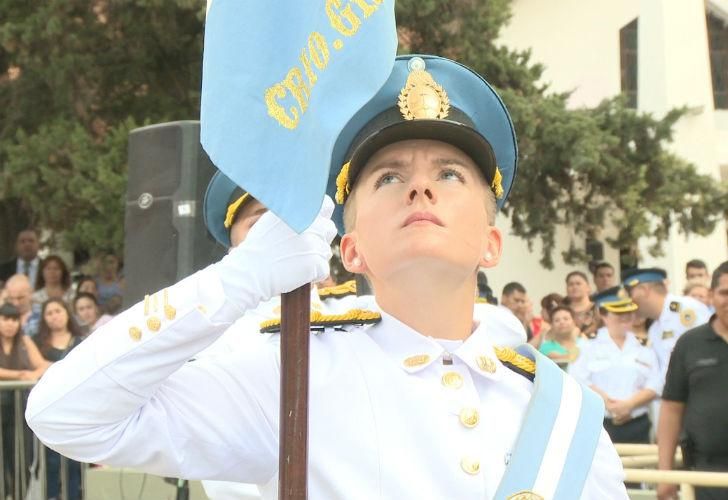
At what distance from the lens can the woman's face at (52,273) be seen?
10109 mm

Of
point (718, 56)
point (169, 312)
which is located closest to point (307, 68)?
point (169, 312)

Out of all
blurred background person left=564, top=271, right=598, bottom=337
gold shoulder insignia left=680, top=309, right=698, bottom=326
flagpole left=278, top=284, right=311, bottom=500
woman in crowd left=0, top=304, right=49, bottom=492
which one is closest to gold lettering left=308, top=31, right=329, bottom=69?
flagpole left=278, top=284, right=311, bottom=500

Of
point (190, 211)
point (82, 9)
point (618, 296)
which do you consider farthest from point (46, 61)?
point (190, 211)

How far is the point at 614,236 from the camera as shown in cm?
1452

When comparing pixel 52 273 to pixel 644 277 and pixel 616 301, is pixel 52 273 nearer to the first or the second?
pixel 616 301

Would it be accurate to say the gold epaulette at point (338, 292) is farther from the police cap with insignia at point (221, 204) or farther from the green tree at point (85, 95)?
the green tree at point (85, 95)

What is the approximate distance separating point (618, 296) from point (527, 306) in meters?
1.97

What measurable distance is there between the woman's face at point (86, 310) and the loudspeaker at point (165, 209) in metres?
3.84

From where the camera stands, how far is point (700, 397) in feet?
18.9

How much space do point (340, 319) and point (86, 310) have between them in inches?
277

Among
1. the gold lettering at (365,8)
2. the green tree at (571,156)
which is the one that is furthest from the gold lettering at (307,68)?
the green tree at (571,156)

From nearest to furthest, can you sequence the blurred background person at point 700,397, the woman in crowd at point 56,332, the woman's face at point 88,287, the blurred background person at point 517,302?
1. the blurred background person at point 700,397
2. the woman in crowd at point 56,332
3. the woman's face at point 88,287
4. the blurred background person at point 517,302

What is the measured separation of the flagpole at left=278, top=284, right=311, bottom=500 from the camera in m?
2.08

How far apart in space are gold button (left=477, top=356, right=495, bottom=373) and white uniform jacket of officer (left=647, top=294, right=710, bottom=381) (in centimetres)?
507
